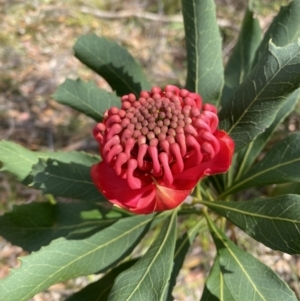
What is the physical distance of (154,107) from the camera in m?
1.65

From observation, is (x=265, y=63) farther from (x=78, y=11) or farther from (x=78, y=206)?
(x=78, y=11)

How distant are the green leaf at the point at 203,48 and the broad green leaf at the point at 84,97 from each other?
46 centimetres

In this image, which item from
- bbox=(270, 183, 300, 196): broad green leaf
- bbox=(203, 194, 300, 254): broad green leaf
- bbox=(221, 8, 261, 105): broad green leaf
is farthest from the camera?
bbox=(221, 8, 261, 105): broad green leaf

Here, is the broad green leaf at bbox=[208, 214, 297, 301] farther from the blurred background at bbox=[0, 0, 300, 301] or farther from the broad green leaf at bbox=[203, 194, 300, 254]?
the blurred background at bbox=[0, 0, 300, 301]

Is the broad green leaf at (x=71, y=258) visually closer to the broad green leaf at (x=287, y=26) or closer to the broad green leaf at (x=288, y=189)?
the broad green leaf at (x=288, y=189)

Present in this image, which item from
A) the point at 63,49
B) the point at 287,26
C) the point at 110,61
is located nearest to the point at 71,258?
the point at 110,61

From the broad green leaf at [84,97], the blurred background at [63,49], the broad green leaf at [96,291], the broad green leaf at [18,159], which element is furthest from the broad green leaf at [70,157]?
the blurred background at [63,49]

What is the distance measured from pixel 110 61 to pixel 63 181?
665 millimetres

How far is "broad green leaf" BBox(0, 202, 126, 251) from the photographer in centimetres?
230

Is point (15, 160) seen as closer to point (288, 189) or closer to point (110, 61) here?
point (110, 61)

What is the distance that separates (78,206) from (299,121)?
197 cm

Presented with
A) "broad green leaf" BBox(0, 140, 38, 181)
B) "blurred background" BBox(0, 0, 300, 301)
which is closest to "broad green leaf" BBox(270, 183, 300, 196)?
"broad green leaf" BBox(0, 140, 38, 181)

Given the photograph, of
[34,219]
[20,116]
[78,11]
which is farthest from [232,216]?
[78,11]

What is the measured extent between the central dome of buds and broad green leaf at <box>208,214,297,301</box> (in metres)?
0.53
